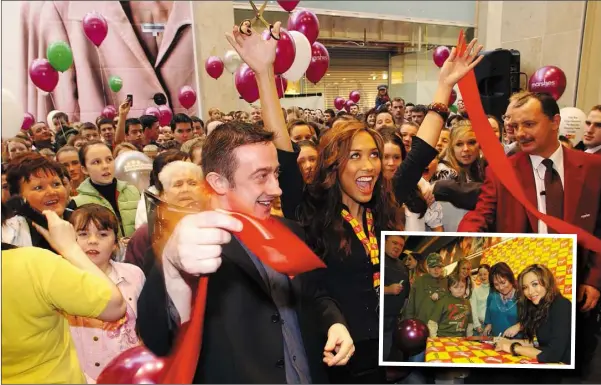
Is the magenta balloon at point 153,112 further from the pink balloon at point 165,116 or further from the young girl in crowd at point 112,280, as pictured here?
the young girl in crowd at point 112,280

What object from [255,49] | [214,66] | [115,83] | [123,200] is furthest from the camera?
[115,83]

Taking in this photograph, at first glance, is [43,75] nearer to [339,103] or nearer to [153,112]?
[153,112]

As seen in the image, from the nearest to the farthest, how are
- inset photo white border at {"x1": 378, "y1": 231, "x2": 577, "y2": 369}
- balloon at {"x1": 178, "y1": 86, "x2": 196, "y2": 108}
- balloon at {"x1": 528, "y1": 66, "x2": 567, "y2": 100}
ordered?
inset photo white border at {"x1": 378, "y1": 231, "x2": 577, "y2": 369} < balloon at {"x1": 528, "y1": 66, "x2": 567, "y2": 100} < balloon at {"x1": 178, "y1": 86, "x2": 196, "y2": 108}

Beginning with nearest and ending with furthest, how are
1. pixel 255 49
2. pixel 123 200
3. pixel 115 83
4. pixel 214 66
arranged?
pixel 255 49, pixel 123 200, pixel 214 66, pixel 115 83

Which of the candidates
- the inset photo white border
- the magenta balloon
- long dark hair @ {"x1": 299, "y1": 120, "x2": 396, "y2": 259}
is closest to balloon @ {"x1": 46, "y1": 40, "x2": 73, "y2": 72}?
the magenta balloon

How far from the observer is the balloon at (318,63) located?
1.49 m

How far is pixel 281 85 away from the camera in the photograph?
144 centimetres

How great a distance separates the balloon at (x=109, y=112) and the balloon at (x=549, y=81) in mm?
1481

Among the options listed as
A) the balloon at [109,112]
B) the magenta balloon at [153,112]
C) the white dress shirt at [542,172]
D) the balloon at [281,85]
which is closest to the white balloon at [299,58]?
the balloon at [281,85]

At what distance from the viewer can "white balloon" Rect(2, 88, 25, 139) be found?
1382mm

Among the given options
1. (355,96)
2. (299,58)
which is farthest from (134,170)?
(355,96)

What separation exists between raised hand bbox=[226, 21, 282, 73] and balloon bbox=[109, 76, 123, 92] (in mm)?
608

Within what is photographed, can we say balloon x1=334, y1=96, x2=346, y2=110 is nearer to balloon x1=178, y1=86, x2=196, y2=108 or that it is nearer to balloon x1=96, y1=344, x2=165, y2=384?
balloon x1=178, y1=86, x2=196, y2=108

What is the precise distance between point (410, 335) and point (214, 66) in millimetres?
1148
